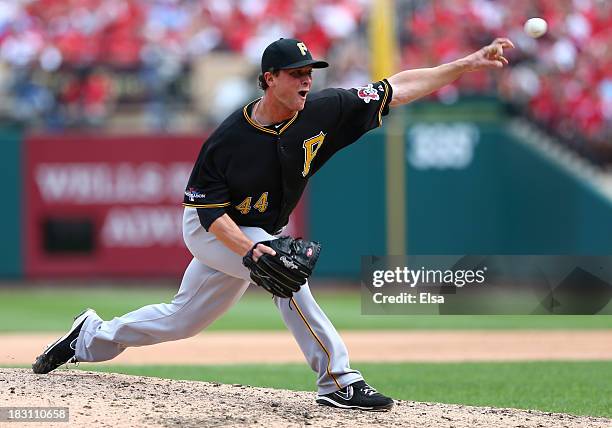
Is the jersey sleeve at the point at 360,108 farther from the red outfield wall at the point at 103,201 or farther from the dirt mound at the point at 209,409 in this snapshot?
the red outfield wall at the point at 103,201

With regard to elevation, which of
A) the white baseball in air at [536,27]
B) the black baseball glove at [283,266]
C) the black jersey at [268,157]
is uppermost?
the white baseball in air at [536,27]

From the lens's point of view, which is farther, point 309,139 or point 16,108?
point 16,108

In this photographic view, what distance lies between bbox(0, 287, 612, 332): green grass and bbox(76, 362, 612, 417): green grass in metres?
3.11

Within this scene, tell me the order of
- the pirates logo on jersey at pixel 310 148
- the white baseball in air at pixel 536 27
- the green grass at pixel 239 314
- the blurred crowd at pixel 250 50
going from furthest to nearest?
1. the blurred crowd at pixel 250 50
2. the green grass at pixel 239 314
3. the white baseball in air at pixel 536 27
4. the pirates logo on jersey at pixel 310 148

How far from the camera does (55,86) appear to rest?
14414 mm

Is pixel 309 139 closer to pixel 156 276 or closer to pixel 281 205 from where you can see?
pixel 281 205

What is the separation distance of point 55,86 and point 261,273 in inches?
401

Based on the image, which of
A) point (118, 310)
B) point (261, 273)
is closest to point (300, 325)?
point (261, 273)

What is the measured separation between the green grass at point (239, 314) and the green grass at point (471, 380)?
3.11 metres

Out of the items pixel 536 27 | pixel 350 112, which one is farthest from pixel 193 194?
pixel 536 27

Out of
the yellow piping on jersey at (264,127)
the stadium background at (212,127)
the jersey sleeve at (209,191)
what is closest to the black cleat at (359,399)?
the jersey sleeve at (209,191)

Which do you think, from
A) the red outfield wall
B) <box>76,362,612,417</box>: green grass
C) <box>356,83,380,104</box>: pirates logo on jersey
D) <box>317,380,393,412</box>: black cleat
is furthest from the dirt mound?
the red outfield wall

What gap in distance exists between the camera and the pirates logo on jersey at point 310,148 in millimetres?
5164

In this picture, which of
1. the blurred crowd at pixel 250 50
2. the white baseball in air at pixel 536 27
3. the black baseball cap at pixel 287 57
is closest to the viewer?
the black baseball cap at pixel 287 57
